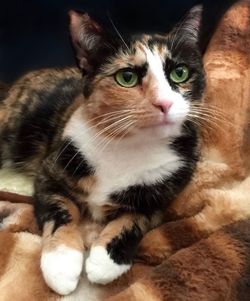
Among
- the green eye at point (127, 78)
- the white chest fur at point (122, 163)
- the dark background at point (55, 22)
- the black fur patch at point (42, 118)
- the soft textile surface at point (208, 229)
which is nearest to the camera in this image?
the soft textile surface at point (208, 229)

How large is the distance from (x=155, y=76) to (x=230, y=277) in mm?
451

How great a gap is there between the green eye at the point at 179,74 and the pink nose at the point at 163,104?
0.35ft

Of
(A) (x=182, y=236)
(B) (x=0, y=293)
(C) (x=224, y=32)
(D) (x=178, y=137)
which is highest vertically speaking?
(C) (x=224, y=32)

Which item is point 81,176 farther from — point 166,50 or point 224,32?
point 224,32

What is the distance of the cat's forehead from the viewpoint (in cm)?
110

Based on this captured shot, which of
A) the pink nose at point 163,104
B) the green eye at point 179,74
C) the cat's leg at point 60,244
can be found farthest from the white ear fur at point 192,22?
the cat's leg at point 60,244

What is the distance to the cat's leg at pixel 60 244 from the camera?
3.36ft

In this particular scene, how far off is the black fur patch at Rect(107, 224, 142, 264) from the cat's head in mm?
233

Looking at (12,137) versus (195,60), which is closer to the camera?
(195,60)

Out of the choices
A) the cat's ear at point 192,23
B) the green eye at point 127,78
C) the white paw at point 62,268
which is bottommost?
the white paw at point 62,268

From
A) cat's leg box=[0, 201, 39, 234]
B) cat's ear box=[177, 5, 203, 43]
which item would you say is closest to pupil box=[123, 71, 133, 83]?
cat's ear box=[177, 5, 203, 43]

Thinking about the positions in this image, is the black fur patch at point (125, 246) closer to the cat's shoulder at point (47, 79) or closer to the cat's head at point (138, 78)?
the cat's head at point (138, 78)

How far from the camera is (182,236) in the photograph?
3.76 ft

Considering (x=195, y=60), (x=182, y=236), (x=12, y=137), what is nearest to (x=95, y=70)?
(x=195, y=60)
